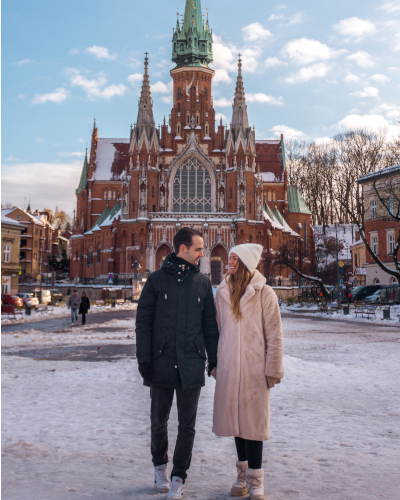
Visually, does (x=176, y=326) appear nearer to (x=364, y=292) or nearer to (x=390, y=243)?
(x=364, y=292)

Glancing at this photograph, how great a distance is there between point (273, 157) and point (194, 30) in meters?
19.2

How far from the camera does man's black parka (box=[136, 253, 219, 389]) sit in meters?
4.07

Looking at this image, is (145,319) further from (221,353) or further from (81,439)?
(81,439)

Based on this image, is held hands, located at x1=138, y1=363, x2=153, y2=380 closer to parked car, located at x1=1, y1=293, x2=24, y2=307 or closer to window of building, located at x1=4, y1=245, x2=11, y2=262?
parked car, located at x1=1, y1=293, x2=24, y2=307

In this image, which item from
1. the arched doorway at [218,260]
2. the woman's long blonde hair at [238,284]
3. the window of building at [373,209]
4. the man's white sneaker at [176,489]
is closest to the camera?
the man's white sneaker at [176,489]

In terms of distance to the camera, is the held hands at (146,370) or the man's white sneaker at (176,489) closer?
the man's white sneaker at (176,489)

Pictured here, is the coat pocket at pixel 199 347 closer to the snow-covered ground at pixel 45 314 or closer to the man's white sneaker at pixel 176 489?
the man's white sneaker at pixel 176 489

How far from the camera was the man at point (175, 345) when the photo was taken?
4.07m

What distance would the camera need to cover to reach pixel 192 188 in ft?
169

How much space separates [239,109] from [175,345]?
50.2m

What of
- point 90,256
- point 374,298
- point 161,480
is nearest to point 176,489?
point 161,480

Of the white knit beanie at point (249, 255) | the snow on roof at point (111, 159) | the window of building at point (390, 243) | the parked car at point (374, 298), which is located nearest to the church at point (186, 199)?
the snow on roof at point (111, 159)

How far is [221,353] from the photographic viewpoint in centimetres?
426

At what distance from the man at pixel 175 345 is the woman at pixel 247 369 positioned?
0.18 m
